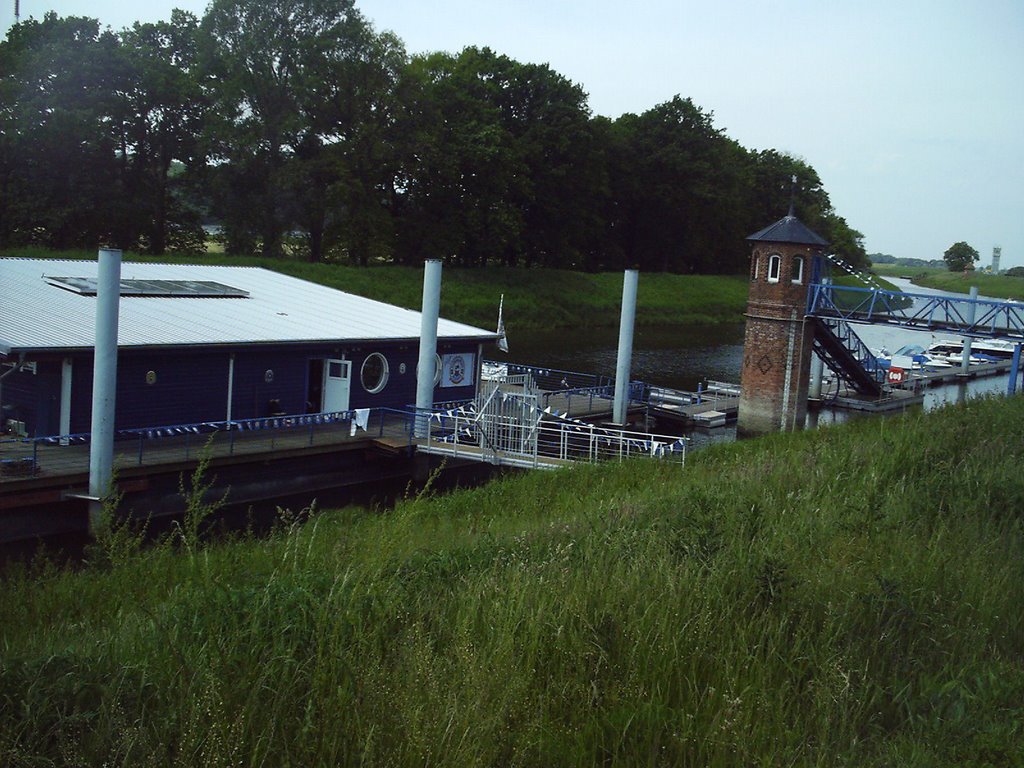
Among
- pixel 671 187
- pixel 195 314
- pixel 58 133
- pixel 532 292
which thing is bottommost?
pixel 195 314

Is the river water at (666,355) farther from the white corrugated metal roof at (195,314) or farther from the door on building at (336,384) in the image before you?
the door on building at (336,384)

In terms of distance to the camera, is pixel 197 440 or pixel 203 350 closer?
pixel 197 440

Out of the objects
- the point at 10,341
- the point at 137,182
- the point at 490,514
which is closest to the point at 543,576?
the point at 490,514

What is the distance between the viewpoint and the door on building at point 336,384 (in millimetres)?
22438

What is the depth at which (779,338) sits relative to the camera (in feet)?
99.3

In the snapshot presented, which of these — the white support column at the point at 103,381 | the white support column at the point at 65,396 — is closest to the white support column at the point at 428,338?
the white support column at the point at 65,396

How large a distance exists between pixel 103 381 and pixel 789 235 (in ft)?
70.1

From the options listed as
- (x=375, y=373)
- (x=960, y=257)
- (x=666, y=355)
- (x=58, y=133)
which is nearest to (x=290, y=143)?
(x=58, y=133)

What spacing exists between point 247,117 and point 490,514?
4227 centimetres

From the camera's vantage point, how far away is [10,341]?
54.3 feet

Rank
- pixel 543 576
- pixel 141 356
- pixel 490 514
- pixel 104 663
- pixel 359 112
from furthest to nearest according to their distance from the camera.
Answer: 1. pixel 359 112
2. pixel 141 356
3. pixel 490 514
4. pixel 543 576
5. pixel 104 663

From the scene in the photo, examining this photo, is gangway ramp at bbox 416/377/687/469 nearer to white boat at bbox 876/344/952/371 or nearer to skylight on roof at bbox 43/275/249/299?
skylight on roof at bbox 43/275/249/299

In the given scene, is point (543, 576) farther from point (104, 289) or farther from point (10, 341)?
point (10, 341)

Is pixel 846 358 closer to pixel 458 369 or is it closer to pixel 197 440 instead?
pixel 458 369
